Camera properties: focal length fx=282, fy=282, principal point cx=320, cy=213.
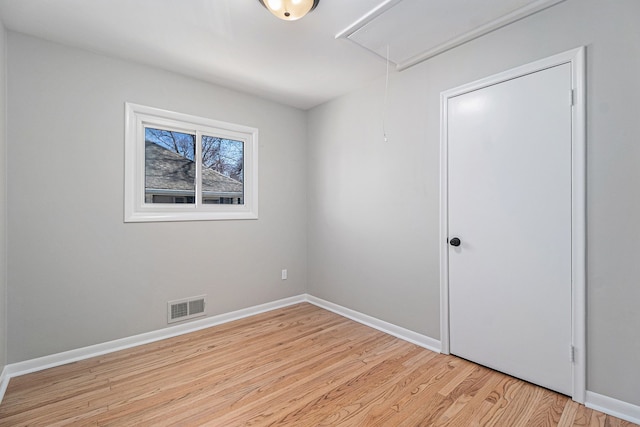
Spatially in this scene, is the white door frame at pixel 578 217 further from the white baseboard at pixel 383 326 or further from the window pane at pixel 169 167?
the window pane at pixel 169 167

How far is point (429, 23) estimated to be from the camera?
6.59 ft

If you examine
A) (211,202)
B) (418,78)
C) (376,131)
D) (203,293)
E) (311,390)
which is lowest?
(311,390)

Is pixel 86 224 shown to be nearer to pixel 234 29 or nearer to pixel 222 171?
pixel 222 171

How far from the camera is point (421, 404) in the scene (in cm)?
176

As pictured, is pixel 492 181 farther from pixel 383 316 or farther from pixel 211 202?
pixel 211 202

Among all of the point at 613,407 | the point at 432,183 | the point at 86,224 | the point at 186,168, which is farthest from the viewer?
the point at 186,168

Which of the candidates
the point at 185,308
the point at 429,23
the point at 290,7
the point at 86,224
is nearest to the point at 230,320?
the point at 185,308

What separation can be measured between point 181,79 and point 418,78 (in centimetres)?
226

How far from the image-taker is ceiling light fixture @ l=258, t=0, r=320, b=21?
5.61ft

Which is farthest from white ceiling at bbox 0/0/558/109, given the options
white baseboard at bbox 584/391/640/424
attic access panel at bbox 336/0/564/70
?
white baseboard at bbox 584/391/640/424

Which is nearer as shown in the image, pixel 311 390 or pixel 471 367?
pixel 311 390

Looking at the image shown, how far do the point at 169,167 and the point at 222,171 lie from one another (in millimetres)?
547

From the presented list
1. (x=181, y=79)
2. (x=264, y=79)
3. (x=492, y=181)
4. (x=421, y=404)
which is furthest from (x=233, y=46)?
→ (x=421, y=404)

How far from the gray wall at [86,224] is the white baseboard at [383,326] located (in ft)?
3.55
